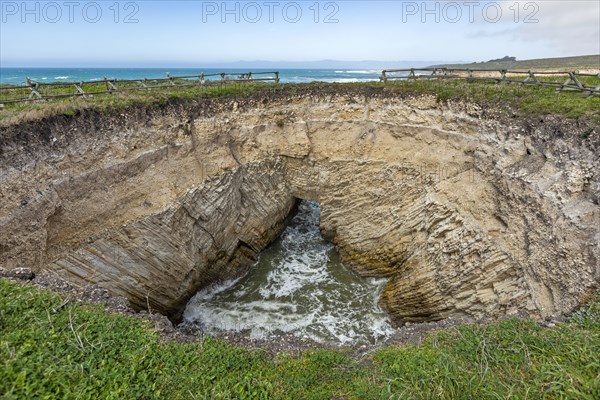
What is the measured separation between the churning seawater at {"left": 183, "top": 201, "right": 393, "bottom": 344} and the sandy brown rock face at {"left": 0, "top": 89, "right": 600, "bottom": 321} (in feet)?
2.42

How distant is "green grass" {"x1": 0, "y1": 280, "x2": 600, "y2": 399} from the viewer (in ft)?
18.6

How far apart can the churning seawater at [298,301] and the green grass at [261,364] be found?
5333 mm

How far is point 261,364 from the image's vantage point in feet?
25.7

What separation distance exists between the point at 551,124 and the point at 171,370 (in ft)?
43.4

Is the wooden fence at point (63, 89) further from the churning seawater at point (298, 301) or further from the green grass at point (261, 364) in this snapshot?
A: the churning seawater at point (298, 301)

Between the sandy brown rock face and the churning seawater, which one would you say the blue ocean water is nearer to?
the sandy brown rock face


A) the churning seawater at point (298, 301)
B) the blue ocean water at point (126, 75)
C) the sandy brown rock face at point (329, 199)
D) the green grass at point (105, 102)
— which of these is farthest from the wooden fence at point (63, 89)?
the blue ocean water at point (126, 75)

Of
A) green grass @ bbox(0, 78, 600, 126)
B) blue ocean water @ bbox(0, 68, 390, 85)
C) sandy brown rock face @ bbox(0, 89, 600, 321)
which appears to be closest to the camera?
sandy brown rock face @ bbox(0, 89, 600, 321)

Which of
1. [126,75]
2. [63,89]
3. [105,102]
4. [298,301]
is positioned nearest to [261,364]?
[298,301]

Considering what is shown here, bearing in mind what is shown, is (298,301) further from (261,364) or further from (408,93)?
(408,93)

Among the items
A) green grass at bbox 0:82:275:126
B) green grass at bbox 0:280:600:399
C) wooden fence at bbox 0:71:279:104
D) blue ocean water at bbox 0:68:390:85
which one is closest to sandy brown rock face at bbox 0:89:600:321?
green grass at bbox 0:82:275:126

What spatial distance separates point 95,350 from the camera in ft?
21.7

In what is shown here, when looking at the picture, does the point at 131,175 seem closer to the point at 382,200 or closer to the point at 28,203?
the point at 28,203

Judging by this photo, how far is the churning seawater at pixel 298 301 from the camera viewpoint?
13.7 m
